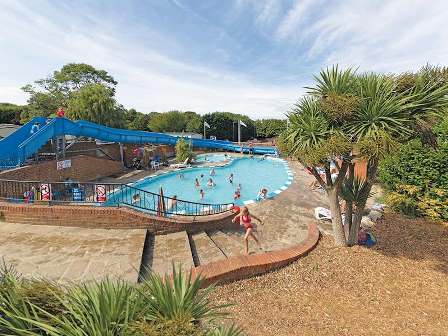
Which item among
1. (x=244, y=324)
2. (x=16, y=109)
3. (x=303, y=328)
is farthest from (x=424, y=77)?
(x=16, y=109)

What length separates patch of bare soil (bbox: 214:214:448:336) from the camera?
487 centimetres

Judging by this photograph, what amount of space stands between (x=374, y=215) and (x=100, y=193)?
11386 millimetres

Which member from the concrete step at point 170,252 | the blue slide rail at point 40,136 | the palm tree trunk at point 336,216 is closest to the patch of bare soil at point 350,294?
the palm tree trunk at point 336,216

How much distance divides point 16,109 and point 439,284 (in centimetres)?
5253

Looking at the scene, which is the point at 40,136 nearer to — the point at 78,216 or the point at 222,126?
the point at 78,216

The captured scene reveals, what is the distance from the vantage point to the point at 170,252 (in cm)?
759

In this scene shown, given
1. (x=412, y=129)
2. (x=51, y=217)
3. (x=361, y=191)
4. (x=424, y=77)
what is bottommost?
(x=51, y=217)

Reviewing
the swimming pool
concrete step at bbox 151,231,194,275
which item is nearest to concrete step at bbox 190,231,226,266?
concrete step at bbox 151,231,194,275

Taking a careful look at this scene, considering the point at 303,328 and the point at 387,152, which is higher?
the point at 387,152

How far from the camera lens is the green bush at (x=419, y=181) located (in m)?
10.6

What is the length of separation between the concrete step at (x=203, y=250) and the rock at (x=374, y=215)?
749 cm

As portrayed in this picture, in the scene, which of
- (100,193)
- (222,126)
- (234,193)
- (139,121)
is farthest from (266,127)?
(100,193)

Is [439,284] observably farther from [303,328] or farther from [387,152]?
[303,328]

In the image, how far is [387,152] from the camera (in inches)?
245
